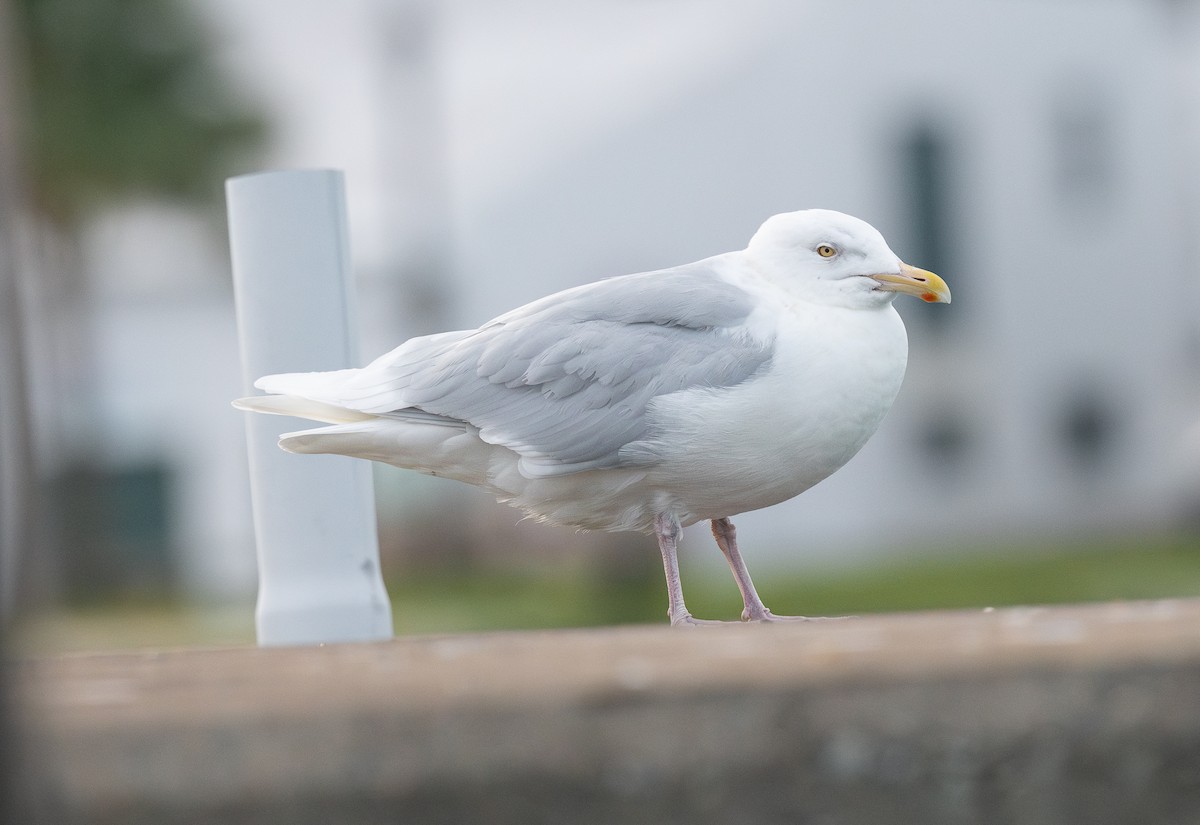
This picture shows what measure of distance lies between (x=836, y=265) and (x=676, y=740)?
243 centimetres

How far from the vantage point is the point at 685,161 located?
76.3ft

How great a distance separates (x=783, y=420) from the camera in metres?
3.53

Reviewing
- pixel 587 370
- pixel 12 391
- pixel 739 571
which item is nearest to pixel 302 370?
pixel 587 370

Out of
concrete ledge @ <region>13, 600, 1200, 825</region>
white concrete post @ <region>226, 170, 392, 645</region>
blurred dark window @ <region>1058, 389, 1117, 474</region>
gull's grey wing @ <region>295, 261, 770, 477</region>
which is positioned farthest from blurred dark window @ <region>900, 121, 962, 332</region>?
concrete ledge @ <region>13, 600, 1200, 825</region>

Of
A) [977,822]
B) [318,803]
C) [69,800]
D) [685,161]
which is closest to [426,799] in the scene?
[318,803]

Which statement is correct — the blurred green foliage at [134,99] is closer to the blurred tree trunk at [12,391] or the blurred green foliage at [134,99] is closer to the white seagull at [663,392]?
the white seagull at [663,392]

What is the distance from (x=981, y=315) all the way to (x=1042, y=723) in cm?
2493

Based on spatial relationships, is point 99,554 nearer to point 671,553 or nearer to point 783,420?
point 671,553

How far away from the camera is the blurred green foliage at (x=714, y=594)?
46.0ft

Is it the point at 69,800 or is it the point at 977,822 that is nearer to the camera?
the point at 69,800

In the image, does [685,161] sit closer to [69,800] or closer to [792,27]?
[792,27]

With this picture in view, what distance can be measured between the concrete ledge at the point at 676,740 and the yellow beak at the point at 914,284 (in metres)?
2.15

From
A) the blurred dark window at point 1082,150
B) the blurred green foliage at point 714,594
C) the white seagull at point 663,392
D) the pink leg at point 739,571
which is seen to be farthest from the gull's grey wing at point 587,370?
the blurred dark window at point 1082,150

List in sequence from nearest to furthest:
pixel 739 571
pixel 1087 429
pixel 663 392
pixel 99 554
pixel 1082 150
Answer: pixel 663 392
pixel 739 571
pixel 99 554
pixel 1082 150
pixel 1087 429
